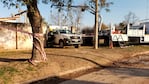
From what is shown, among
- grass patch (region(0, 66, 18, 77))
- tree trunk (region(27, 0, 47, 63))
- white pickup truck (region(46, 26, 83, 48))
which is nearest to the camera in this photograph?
grass patch (region(0, 66, 18, 77))

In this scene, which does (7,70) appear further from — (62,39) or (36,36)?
(62,39)

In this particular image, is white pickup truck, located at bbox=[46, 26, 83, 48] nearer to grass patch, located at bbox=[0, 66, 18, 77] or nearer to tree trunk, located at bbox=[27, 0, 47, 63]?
tree trunk, located at bbox=[27, 0, 47, 63]

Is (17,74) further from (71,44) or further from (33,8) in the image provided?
(71,44)

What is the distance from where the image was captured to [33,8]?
13922 mm

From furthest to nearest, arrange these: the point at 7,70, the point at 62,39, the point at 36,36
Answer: the point at 62,39, the point at 36,36, the point at 7,70

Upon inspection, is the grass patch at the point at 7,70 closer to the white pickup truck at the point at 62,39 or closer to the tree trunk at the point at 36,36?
the tree trunk at the point at 36,36

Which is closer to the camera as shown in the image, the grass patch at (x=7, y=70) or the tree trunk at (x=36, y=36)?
the grass patch at (x=7, y=70)

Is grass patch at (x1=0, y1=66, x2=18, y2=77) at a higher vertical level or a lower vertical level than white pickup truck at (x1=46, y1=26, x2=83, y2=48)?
lower

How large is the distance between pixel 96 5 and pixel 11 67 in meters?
13.7

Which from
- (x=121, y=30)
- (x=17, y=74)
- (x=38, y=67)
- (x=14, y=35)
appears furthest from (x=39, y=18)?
(x=121, y=30)

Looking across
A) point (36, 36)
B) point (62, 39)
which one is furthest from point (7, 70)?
point (62, 39)

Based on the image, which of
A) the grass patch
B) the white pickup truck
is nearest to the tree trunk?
the grass patch

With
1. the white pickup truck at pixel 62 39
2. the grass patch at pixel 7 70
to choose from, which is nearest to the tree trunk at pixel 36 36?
the grass patch at pixel 7 70

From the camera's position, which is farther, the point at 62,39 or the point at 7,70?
the point at 62,39
